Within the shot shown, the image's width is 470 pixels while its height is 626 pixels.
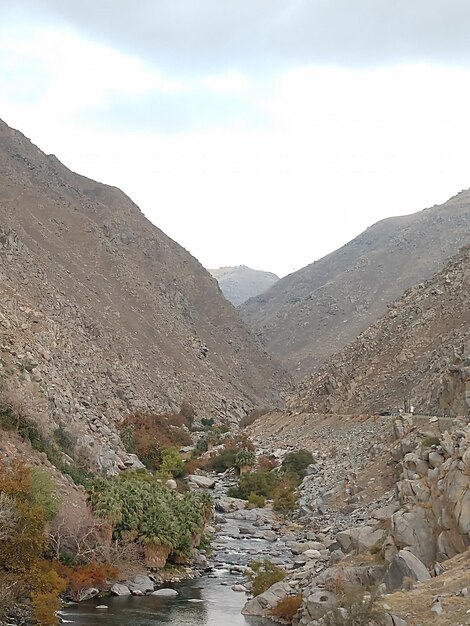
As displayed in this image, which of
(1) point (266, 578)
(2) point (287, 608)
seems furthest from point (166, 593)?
(2) point (287, 608)

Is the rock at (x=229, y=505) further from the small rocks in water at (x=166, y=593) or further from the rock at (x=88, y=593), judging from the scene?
the rock at (x=88, y=593)

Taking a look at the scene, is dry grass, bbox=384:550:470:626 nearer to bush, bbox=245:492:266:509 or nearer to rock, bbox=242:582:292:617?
rock, bbox=242:582:292:617

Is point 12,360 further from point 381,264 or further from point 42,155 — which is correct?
point 381,264

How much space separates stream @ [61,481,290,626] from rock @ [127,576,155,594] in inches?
24.2

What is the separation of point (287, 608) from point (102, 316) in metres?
66.2

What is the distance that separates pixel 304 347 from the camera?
164250mm

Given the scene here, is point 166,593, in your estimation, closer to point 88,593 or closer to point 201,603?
point 201,603

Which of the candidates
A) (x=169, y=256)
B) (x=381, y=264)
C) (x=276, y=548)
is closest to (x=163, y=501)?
(x=276, y=548)

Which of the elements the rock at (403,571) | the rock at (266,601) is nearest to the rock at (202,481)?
the rock at (266,601)

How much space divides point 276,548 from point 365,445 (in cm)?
1447

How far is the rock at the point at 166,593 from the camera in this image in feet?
103

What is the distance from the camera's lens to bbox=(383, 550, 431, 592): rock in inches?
898

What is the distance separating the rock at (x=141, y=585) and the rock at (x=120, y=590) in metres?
0.23

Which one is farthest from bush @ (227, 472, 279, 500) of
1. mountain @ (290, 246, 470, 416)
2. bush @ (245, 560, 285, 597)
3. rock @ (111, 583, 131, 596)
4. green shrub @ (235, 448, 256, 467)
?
rock @ (111, 583, 131, 596)
